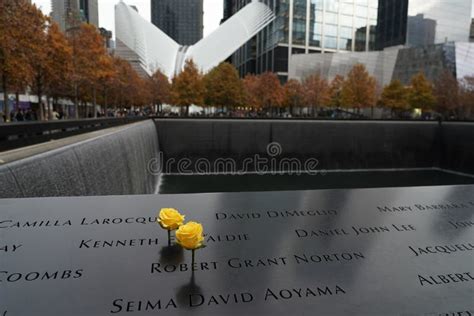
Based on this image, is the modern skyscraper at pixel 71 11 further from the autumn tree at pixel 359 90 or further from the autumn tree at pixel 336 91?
the autumn tree at pixel 336 91

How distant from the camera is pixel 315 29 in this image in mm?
67938

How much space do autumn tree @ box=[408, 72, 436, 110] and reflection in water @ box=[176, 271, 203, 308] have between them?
47.6 metres

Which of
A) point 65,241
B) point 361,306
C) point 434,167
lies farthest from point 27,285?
point 434,167

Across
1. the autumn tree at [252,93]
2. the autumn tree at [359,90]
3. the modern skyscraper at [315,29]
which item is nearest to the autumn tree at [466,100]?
the autumn tree at [359,90]

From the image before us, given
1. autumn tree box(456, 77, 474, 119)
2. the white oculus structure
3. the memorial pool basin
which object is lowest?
the memorial pool basin

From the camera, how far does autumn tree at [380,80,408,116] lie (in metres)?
45.9

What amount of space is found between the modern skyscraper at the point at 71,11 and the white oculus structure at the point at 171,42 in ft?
18.9

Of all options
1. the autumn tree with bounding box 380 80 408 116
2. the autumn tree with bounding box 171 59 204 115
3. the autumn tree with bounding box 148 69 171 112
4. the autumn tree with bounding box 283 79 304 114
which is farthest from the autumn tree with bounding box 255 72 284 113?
the autumn tree with bounding box 380 80 408 116

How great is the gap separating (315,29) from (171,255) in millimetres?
71214

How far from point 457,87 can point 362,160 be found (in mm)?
28155

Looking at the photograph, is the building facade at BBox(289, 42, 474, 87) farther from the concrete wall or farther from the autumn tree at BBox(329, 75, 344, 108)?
the concrete wall

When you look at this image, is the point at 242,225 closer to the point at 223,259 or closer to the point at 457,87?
the point at 223,259

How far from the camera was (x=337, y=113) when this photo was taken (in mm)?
58094

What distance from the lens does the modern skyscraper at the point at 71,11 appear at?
28.4m
